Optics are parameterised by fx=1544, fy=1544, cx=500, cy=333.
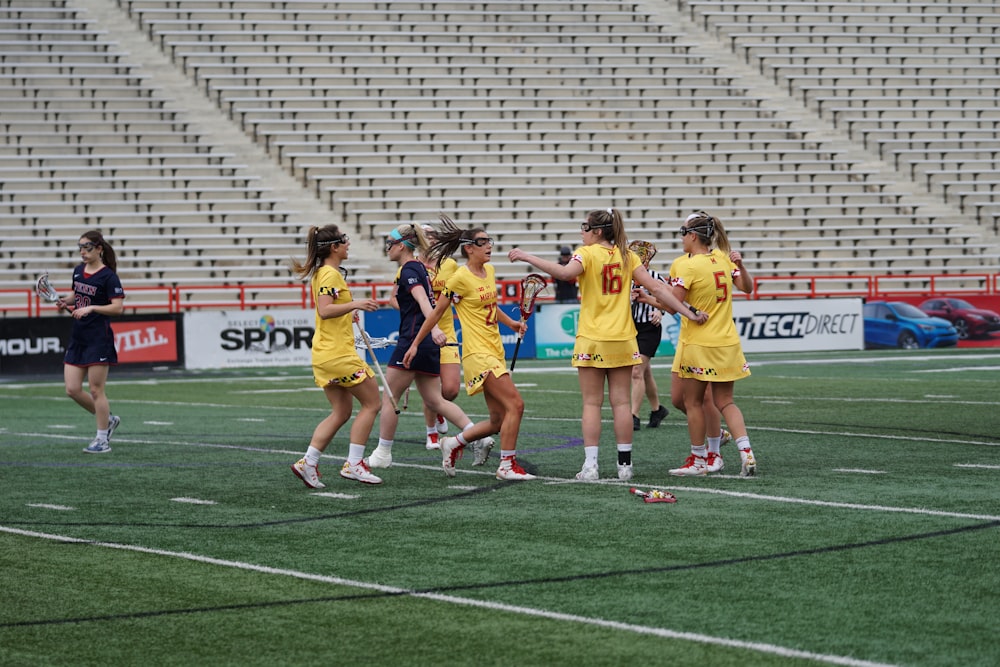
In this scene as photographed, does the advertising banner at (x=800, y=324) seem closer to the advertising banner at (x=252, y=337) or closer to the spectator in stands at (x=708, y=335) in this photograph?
the advertising banner at (x=252, y=337)

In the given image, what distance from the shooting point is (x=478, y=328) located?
10.6m

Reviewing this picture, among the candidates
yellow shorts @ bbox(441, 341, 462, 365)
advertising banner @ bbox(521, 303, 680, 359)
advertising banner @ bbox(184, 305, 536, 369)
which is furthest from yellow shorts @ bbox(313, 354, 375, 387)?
advertising banner @ bbox(521, 303, 680, 359)

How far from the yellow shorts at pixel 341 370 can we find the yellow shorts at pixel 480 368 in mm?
755

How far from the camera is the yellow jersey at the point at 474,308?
34.5ft

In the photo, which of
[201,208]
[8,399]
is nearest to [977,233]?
[201,208]

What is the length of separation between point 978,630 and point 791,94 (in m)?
34.5

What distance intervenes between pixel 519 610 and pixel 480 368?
4254 millimetres

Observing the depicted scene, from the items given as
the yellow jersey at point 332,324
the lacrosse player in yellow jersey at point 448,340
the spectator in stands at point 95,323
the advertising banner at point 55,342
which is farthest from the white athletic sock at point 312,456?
the advertising banner at point 55,342

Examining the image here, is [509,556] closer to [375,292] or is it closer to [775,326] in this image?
[775,326]

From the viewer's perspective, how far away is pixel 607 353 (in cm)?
1011

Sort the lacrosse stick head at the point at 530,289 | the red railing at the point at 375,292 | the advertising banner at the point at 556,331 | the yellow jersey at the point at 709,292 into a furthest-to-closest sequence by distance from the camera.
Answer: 1. the red railing at the point at 375,292
2. the advertising banner at the point at 556,331
3. the lacrosse stick head at the point at 530,289
4. the yellow jersey at the point at 709,292

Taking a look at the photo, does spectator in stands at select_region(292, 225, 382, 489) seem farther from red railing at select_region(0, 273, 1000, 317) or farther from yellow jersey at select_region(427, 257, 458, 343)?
red railing at select_region(0, 273, 1000, 317)

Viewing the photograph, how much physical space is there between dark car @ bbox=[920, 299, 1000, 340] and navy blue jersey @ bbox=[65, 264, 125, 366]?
21.1m

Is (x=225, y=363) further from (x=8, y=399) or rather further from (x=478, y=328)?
(x=478, y=328)
